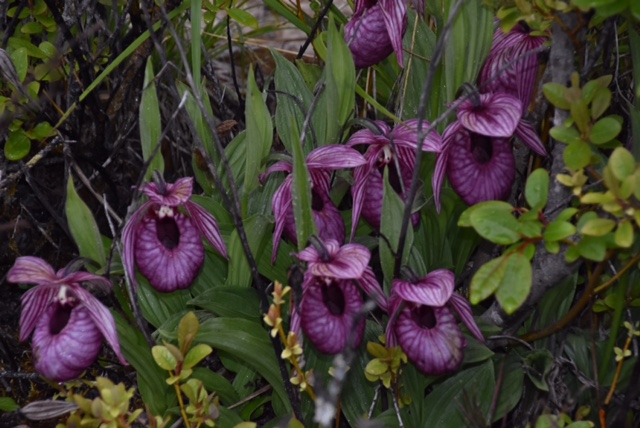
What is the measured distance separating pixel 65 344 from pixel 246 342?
304 millimetres

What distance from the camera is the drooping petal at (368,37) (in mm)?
1432

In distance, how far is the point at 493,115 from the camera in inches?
48.9

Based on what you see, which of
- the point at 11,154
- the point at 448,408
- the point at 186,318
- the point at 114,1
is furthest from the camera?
the point at 114,1

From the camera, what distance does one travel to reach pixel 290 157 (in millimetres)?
1355

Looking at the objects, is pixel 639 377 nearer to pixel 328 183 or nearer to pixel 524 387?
pixel 524 387

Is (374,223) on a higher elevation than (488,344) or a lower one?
higher

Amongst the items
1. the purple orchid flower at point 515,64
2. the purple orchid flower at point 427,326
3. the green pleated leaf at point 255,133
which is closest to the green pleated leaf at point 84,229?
the green pleated leaf at point 255,133

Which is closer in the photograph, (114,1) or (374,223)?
(374,223)

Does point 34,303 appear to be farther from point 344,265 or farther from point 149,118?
point 344,265

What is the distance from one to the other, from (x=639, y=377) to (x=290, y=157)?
27.7 inches

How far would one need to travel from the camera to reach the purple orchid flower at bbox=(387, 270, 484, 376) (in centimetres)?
117

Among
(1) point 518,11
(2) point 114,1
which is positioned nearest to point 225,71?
(2) point 114,1

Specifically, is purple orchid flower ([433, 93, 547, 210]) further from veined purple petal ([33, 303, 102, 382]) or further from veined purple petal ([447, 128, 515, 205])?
veined purple petal ([33, 303, 102, 382])

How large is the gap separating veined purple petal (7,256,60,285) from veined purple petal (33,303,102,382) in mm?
53
